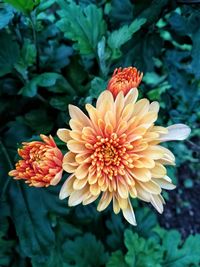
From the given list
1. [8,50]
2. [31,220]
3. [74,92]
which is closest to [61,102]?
[74,92]

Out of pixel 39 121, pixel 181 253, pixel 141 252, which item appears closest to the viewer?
pixel 39 121

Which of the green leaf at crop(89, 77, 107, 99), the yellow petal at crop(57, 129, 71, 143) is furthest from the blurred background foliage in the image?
the yellow petal at crop(57, 129, 71, 143)

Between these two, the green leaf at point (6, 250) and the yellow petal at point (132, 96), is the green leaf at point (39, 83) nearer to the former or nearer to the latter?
the yellow petal at point (132, 96)

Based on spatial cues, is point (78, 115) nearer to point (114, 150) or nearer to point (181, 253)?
point (114, 150)

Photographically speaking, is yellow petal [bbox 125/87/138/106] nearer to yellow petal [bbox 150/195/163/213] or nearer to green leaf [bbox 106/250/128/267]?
yellow petal [bbox 150/195/163/213]

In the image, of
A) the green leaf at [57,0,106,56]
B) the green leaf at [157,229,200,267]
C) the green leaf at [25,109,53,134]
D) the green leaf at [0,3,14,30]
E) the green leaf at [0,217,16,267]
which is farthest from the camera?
the green leaf at [157,229,200,267]

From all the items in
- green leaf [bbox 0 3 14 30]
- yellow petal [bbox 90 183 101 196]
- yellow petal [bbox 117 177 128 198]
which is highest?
green leaf [bbox 0 3 14 30]

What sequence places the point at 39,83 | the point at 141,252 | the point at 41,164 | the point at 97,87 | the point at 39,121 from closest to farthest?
the point at 41,164 < the point at 97,87 < the point at 39,83 < the point at 39,121 < the point at 141,252
